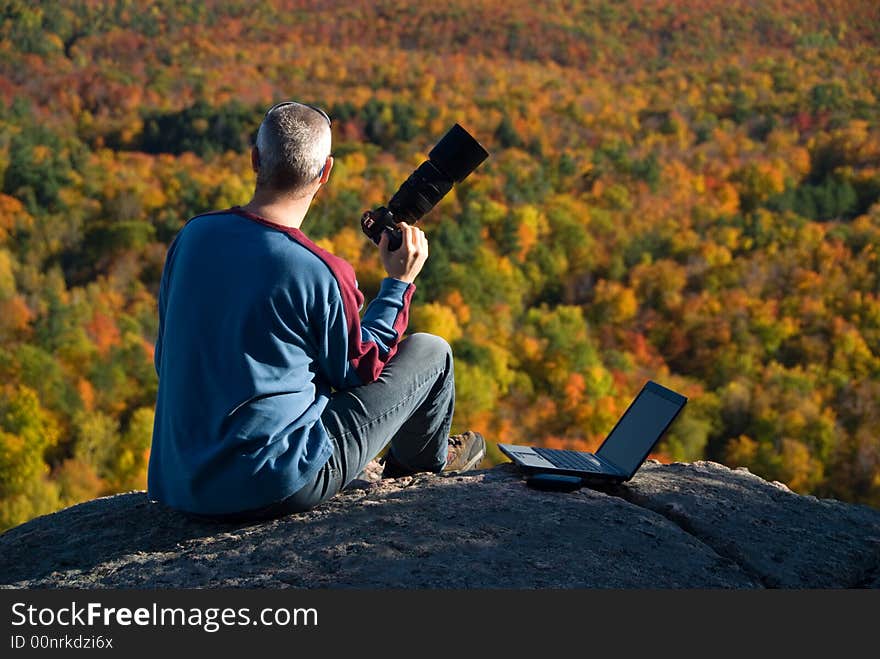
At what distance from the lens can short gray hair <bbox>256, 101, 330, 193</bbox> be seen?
2428 millimetres

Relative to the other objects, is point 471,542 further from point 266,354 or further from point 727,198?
point 727,198

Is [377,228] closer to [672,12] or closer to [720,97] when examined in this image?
[720,97]

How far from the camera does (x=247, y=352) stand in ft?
7.98

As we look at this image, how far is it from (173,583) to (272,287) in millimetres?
813

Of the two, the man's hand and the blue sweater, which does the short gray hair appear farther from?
the man's hand

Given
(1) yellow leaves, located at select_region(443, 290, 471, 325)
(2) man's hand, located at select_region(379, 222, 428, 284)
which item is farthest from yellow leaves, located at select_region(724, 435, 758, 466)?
(2) man's hand, located at select_region(379, 222, 428, 284)

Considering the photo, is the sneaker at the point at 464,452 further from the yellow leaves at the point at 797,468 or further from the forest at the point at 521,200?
the yellow leaves at the point at 797,468

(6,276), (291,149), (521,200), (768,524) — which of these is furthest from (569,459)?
(521,200)

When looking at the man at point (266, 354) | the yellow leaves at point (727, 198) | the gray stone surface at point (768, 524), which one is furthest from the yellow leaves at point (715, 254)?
the man at point (266, 354)

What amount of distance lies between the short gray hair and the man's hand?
16.0 inches

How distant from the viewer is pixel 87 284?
3412 centimetres

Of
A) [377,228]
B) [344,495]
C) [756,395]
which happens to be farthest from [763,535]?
[756,395]

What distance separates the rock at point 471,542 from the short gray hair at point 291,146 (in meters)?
0.97

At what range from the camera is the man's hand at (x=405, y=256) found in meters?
2.81
